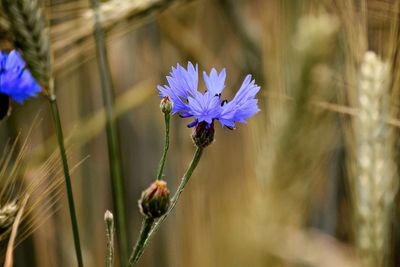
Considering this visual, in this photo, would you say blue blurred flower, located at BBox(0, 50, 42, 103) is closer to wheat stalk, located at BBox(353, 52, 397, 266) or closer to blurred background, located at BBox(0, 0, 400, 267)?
blurred background, located at BBox(0, 0, 400, 267)

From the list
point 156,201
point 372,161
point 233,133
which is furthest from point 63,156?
point 233,133

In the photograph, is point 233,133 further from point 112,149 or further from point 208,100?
point 208,100

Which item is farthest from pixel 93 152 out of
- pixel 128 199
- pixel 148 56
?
pixel 148 56

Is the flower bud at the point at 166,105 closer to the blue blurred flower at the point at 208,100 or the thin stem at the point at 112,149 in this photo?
the blue blurred flower at the point at 208,100

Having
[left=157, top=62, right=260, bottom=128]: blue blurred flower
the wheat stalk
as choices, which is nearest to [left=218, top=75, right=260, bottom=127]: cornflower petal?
[left=157, top=62, right=260, bottom=128]: blue blurred flower

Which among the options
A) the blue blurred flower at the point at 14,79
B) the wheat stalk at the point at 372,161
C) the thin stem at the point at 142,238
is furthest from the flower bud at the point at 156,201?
the wheat stalk at the point at 372,161
